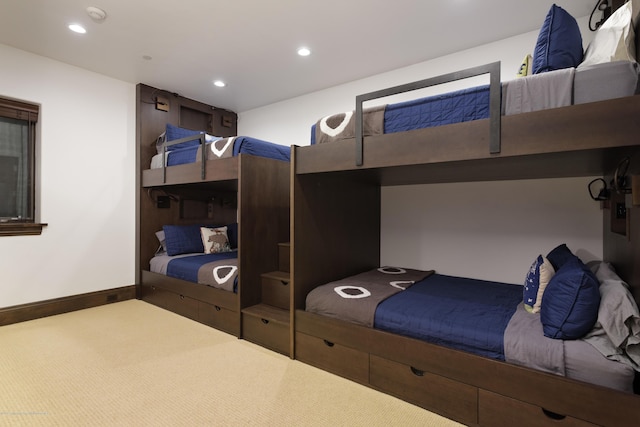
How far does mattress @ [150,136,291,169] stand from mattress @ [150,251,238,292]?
3.25ft

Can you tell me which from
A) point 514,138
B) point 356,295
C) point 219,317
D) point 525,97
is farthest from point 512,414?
point 219,317

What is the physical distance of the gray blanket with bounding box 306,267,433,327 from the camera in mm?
1860

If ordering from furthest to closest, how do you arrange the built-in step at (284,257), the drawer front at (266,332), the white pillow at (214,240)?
the white pillow at (214,240) → the built-in step at (284,257) → the drawer front at (266,332)

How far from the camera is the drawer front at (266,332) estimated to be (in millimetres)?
2188

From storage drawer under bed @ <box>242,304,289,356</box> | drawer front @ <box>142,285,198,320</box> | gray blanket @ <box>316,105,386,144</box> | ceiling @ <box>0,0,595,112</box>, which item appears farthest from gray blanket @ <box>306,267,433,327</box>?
ceiling @ <box>0,0,595,112</box>

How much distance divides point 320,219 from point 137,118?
9.01ft

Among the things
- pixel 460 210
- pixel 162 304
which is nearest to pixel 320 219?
pixel 460 210

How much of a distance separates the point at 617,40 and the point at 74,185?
4.32 metres

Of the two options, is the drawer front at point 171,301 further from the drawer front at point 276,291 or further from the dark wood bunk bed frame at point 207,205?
the drawer front at point 276,291

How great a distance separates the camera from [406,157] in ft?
5.38

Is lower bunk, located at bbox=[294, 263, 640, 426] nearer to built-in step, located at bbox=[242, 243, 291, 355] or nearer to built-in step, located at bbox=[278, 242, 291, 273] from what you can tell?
built-in step, located at bbox=[242, 243, 291, 355]

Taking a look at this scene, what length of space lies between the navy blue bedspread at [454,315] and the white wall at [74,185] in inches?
125

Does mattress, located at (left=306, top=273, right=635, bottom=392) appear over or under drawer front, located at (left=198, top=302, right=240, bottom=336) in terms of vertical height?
over

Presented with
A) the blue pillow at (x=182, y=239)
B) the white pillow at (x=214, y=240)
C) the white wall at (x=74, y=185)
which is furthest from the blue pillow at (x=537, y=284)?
the white wall at (x=74, y=185)
